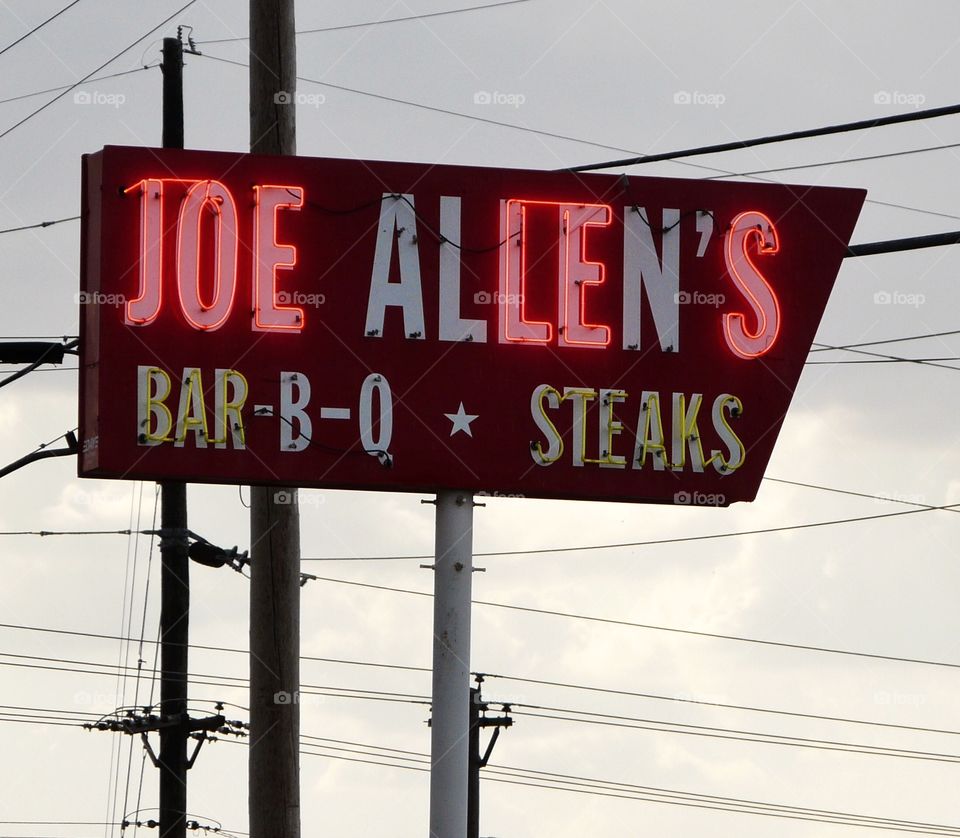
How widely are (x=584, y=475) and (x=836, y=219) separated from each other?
2679 mm

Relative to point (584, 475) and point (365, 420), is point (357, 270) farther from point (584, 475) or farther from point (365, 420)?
point (584, 475)

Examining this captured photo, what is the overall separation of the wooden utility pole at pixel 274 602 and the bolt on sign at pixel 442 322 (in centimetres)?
153

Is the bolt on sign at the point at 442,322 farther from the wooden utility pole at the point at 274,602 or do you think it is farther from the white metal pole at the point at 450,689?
the wooden utility pole at the point at 274,602

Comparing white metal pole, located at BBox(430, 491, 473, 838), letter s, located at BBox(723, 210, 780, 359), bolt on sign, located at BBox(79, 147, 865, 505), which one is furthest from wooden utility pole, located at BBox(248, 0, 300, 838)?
letter s, located at BBox(723, 210, 780, 359)

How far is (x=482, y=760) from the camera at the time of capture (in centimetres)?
3058

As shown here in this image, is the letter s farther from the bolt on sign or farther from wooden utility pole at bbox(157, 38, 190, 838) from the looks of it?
wooden utility pole at bbox(157, 38, 190, 838)

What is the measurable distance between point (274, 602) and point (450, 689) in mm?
2258

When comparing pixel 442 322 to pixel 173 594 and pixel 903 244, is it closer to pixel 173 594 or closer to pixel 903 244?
pixel 903 244

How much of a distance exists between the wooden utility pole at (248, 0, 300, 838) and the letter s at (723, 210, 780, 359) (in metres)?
3.52

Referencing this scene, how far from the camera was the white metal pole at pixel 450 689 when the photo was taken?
14062 mm

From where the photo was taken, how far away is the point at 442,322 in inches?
571

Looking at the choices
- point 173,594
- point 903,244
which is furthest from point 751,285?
point 173,594

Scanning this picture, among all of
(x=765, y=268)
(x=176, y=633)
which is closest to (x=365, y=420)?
(x=765, y=268)

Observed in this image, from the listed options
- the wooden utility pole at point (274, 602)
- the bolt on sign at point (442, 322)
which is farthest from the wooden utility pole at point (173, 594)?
the bolt on sign at point (442, 322)
